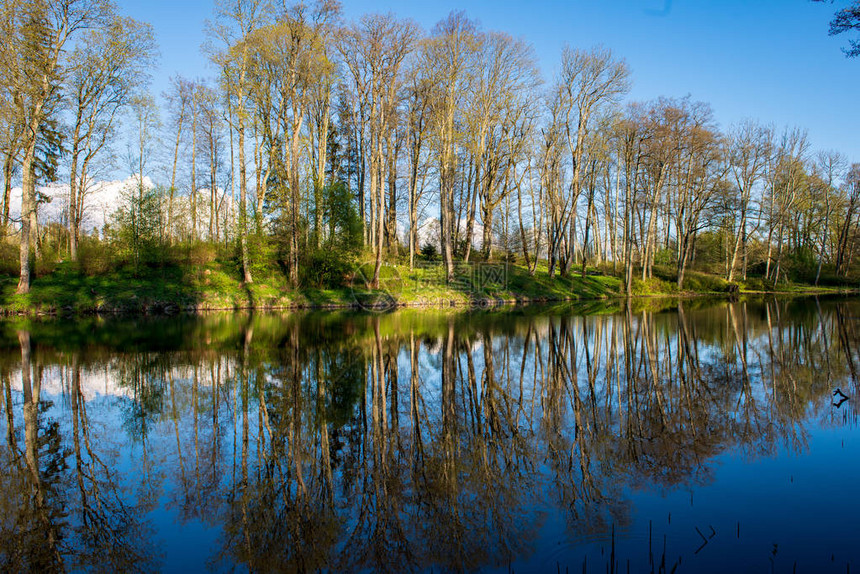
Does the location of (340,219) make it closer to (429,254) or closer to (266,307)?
(266,307)

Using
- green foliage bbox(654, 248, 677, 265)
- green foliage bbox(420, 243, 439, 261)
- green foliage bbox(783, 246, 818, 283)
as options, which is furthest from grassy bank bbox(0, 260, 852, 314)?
green foliage bbox(783, 246, 818, 283)

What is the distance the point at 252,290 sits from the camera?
25453mm

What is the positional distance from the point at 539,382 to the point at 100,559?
244 inches

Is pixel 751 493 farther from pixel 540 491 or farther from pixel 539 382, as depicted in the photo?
pixel 539 382

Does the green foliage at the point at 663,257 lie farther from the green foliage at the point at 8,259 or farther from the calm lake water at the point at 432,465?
the green foliage at the point at 8,259

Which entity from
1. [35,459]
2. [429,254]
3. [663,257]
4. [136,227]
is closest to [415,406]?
[35,459]

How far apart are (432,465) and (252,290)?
2287 centimetres

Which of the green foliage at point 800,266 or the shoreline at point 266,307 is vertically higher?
the green foliage at point 800,266

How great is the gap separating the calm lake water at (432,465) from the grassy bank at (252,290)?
562 inches

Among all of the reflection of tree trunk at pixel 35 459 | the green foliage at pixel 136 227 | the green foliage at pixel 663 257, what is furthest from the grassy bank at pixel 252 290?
the reflection of tree trunk at pixel 35 459

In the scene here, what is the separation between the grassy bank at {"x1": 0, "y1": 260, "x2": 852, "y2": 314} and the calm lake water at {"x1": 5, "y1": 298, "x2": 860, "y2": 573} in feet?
46.9

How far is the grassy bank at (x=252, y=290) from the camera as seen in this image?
2238cm

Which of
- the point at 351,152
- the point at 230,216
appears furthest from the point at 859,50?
the point at 351,152

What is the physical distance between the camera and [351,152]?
39.8 meters
